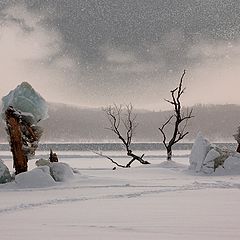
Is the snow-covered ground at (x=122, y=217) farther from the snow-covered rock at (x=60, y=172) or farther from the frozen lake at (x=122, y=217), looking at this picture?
the snow-covered rock at (x=60, y=172)

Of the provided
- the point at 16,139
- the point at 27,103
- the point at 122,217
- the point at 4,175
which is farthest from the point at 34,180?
the point at 122,217

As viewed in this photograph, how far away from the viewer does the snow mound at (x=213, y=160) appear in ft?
68.2

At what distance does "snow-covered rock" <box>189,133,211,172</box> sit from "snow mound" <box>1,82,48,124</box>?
8076 mm

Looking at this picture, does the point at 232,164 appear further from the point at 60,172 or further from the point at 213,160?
the point at 60,172

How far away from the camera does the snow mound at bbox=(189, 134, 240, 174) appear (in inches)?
818

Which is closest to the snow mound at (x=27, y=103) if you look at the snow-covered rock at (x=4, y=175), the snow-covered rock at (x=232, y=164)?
the snow-covered rock at (x=4, y=175)

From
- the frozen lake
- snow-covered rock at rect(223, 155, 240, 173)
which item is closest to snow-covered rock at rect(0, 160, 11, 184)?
the frozen lake

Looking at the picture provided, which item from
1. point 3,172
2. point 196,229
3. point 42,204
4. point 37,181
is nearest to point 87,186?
point 37,181

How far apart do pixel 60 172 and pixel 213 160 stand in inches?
324

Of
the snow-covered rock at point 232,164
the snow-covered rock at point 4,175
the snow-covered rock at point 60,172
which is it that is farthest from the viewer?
the snow-covered rock at point 232,164

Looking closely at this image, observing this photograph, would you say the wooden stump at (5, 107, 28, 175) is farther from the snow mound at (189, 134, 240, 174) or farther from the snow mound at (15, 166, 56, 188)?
the snow mound at (189, 134, 240, 174)

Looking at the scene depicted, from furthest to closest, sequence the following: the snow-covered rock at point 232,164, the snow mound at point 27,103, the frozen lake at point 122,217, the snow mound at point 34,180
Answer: the snow-covered rock at point 232,164, the snow mound at point 27,103, the snow mound at point 34,180, the frozen lake at point 122,217

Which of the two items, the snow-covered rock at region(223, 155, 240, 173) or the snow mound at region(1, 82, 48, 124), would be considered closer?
the snow mound at region(1, 82, 48, 124)

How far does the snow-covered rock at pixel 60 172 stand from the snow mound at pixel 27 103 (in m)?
2.09
